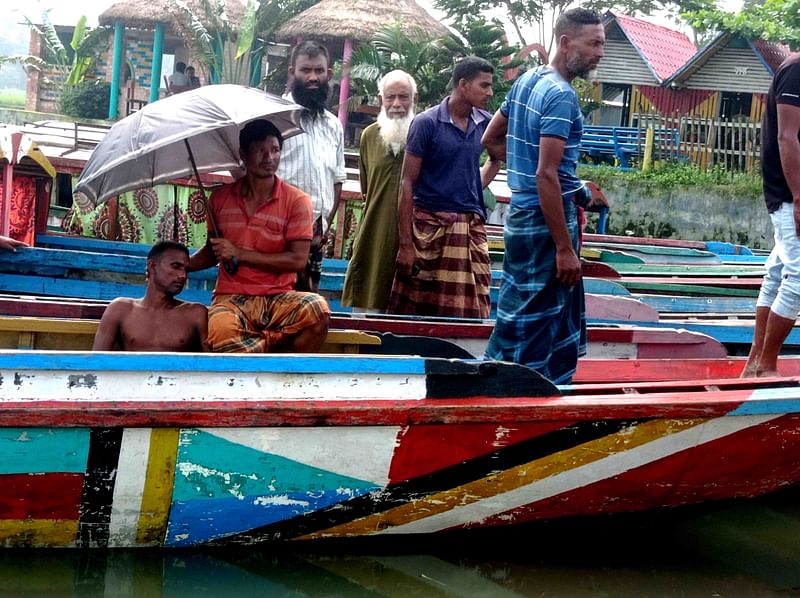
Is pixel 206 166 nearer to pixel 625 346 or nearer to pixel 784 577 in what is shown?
pixel 625 346

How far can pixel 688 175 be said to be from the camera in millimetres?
16125

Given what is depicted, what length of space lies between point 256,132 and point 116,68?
20.8 metres

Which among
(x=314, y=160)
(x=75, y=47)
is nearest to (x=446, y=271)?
(x=314, y=160)

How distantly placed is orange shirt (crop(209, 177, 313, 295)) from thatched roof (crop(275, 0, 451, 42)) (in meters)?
16.6

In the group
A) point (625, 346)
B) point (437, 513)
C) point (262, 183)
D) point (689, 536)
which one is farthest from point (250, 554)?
point (625, 346)

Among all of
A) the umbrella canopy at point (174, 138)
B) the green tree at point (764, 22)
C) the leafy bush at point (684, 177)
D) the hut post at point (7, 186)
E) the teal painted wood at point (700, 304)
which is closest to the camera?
the umbrella canopy at point (174, 138)

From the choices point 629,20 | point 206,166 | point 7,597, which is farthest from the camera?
point 629,20

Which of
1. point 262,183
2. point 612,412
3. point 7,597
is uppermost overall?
point 262,183

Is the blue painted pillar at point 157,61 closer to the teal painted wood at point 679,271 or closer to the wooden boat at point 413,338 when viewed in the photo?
the teal painted wood at point 679,271

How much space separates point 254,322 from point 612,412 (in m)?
1.38

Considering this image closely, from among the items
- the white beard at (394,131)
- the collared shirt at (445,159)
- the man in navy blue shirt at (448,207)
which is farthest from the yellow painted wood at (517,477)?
the white beard at (394,131)

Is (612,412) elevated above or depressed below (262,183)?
below

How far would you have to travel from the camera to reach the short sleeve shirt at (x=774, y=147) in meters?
4.24

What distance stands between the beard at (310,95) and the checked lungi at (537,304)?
3.96ft
